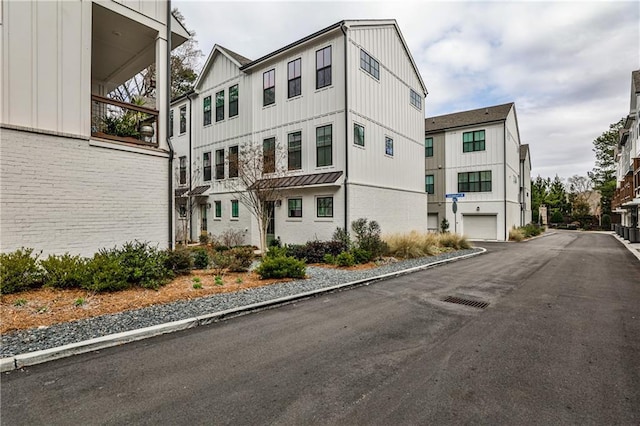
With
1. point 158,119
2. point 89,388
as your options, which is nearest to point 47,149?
point 158,119

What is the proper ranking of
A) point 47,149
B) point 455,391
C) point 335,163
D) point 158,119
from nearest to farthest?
1. point 455,391
2. point 47,149
3. point 158,119
4. point 335,163

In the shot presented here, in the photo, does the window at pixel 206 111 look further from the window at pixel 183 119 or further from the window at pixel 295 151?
the window at pixel 295 151

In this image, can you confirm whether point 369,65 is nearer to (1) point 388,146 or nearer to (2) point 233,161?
(1) point 388,146

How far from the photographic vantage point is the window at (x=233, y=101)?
18.4m

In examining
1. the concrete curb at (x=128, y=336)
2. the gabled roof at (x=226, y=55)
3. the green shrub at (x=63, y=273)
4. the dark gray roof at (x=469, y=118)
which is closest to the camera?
the concrete curb at (x=128, y=336)

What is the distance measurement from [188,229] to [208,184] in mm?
3256

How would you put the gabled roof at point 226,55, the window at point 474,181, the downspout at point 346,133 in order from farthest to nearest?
the window at point 474,181, the gabled roof at point 226,55, the downspout at point 346,133

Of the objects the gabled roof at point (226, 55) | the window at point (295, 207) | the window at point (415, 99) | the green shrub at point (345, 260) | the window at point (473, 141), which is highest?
the gabled roof at point (226, 55)

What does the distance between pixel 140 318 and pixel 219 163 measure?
1539cm

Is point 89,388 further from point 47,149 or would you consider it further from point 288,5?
point 288,5

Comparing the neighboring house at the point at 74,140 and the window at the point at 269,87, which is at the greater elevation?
the window at the point at 269,87

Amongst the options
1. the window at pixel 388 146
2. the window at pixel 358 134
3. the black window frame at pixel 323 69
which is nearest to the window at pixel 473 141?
the window at pixel 388 146

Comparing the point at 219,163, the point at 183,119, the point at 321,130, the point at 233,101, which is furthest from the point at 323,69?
the point at 183,119

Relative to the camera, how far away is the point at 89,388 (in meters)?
3.27
